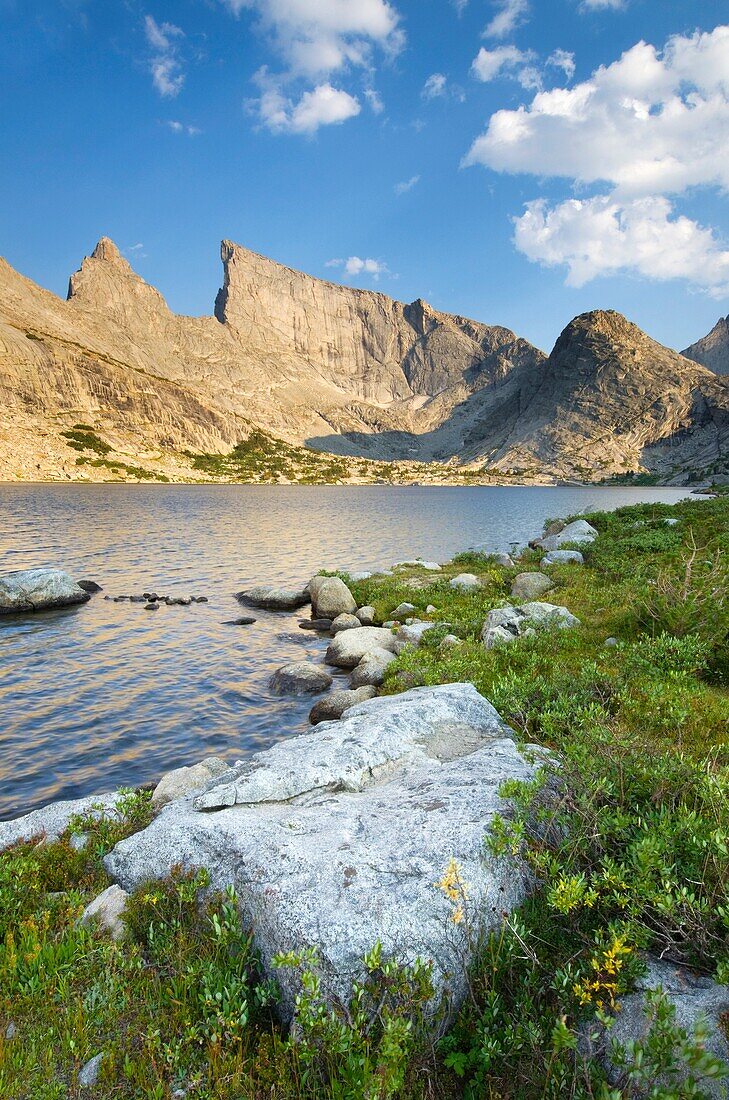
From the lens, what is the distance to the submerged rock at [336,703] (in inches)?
650

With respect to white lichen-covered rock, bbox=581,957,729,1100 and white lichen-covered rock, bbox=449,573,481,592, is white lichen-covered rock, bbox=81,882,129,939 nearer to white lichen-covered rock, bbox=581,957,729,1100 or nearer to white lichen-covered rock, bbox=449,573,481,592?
white lichen-covered rock, bbox=581,957,729,1100

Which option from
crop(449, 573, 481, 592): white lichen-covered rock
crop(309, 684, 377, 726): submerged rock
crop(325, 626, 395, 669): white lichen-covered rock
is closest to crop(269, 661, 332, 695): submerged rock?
crop(325, 626, 395, 669): white lichen-covered rock

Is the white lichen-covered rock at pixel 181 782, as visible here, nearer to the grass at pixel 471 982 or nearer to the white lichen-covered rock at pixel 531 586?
the grass at pixel 471 982

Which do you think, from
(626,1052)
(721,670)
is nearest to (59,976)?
(626,1052)

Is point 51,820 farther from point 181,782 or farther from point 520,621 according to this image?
point 520,621

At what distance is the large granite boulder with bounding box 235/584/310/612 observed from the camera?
31859mm

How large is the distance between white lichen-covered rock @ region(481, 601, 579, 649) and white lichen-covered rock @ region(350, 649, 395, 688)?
159 inches


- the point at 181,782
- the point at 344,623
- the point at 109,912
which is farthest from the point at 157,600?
the point at 109,912

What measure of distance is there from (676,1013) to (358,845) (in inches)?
114

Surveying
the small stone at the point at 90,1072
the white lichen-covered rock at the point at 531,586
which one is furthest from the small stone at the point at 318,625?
the small stone at the point at 90,1072

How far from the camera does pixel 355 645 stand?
2203cm

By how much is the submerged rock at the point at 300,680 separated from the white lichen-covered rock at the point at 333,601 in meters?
8.16

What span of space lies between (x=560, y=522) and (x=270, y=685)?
A: 1183 inches

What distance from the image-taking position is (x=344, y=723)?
9359mm
